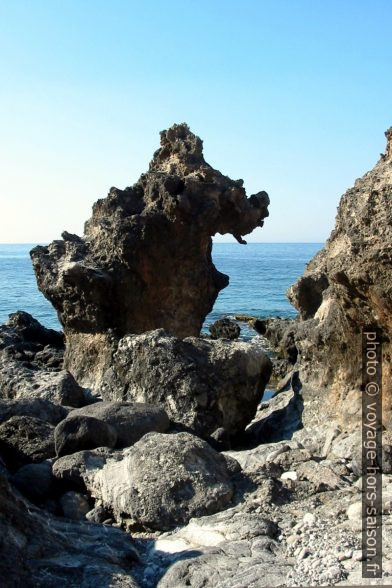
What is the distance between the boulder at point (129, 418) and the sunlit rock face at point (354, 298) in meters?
2.11

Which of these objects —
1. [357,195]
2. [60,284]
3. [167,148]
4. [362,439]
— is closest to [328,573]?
[362,439]

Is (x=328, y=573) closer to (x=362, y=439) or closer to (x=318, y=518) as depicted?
(x=318, y=518)

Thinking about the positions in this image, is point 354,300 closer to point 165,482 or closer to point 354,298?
point 354,298

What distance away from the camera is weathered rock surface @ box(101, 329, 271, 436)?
9.81 metres

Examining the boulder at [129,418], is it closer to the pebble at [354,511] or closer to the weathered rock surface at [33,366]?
the weathered rock surface at [33,366]

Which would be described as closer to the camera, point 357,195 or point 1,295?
point 357,195

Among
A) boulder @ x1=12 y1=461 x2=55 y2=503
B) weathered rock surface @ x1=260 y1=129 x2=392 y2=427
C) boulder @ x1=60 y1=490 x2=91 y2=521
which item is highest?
weathered rock surface @ x1=260 y1=129 x2=392 y2=427

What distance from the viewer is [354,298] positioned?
8062 millimetres

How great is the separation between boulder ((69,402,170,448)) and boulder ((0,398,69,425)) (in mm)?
461

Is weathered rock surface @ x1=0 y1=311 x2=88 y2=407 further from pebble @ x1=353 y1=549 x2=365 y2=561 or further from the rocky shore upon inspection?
pebble @ x1=353 y1=549 x2=365 y2=561

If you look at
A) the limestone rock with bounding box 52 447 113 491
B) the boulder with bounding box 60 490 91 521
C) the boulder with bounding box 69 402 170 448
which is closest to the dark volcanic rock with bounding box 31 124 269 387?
the boulder with bounding box 69 402 170 448

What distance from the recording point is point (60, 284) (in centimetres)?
1341

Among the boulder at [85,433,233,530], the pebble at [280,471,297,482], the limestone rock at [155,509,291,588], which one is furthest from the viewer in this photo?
the pebble at [280,471,297,482]

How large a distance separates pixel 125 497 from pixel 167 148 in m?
9.69
